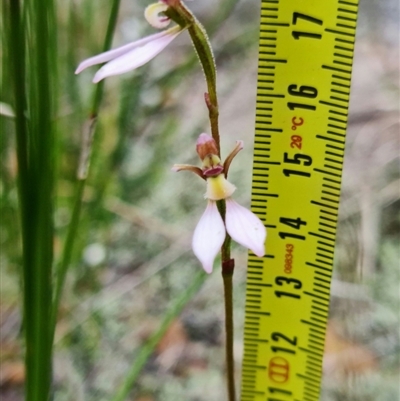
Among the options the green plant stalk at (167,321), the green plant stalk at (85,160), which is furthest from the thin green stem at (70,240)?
the green plant stalk at (167,321)

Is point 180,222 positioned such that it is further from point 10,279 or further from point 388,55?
point 388,55

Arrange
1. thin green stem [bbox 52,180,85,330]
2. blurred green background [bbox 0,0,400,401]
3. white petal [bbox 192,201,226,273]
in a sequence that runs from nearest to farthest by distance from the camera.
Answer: white petal [bbox 192,201,226,273] → thin green stem [bbox 52,180,85,330] → blurred green background [bbox 0,0,400,401]

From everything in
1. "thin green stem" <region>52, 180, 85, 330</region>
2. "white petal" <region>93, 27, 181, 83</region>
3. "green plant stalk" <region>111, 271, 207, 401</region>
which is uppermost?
"white petal" <region>93, 27, 181, 83</region>

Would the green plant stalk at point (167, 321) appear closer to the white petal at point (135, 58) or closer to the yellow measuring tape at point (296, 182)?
the yellow measuring tape at point (296, 182)

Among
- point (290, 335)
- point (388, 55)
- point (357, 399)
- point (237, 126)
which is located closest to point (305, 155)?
point (290, 335)

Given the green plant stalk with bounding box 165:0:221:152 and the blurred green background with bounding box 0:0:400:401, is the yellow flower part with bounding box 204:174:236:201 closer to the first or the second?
the green plant stalk with bounding box 165:0:221:152

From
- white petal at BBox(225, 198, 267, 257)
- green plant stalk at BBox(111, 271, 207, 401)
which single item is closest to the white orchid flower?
white petal at BBox(225, 198, 267, 257)
